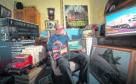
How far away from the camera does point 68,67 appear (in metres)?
1.13

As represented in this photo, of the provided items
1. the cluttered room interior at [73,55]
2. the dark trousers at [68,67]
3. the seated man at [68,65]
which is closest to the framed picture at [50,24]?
the cluttered room interior at [73,55]

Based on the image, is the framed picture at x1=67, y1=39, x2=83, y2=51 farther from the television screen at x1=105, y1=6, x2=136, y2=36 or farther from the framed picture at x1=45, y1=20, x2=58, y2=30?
the framed picture at x1=45, y1=20, x2=58, y2=30

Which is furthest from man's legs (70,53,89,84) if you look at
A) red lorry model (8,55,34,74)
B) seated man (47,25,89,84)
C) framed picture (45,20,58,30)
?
framed picture (45,20,58,30)

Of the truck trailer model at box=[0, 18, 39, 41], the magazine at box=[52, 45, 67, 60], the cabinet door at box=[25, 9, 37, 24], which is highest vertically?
the cabinet door at box=[25, 9, 37, 24]

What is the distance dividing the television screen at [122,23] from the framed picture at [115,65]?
10.3 inches

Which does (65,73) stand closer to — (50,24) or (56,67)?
(56,67)

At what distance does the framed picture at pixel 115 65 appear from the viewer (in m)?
0.93

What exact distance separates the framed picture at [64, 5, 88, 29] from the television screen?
76.8 inches

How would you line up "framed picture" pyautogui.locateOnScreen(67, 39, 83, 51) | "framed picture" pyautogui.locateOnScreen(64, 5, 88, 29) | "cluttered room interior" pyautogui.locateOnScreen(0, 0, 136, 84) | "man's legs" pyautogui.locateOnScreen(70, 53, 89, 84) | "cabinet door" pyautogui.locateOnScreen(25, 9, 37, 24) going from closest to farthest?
1. "cluttered room interior" pyautogui.locateOnScreen(0, 0, 136, 84)
2. "man's legs" pyautogui.locateOnScreen(70, 53, 89, 84)
3. "framed picture" pyautogui.locateOnScreen(67, 39, 83, 51)
4. "cabinet door" pyautogui.locateOnScreen(25, 9, 37, 24)
5. "framed picture" pyautogui.locateOnScreen(64, 5, 88, 29)

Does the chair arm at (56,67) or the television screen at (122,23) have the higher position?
the television screen at (122,23)

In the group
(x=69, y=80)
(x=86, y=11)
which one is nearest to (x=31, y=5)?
(x=86, y=11)

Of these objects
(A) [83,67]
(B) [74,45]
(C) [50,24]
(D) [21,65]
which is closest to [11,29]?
(D) [21,65]

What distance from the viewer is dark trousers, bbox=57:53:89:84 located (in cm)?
108

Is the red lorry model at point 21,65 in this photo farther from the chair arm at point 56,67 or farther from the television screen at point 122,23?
the television screen at point 122,23
